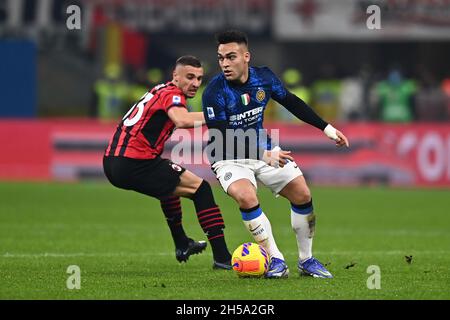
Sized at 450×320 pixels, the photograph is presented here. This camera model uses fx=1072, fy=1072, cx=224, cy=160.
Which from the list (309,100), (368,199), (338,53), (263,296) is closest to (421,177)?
(368,199)

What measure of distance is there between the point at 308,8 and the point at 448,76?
5393 millimetres

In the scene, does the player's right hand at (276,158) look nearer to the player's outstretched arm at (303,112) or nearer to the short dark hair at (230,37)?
the player's outstretched arm at (303,112)

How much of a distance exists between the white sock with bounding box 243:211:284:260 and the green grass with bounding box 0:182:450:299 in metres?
0.36

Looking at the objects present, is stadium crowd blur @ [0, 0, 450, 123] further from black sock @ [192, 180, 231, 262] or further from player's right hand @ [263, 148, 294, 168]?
→ player's right hand @ [263, 148, 294, 168]

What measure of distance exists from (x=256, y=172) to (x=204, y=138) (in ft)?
33.2

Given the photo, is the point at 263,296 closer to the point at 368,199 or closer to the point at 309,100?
the point at 368,199

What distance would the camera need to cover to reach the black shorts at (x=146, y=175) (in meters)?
9.60

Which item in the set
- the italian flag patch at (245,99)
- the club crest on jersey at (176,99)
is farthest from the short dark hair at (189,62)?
the italian flag patch at (245,99)

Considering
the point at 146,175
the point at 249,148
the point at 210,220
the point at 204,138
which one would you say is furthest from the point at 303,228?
the point at 204,138

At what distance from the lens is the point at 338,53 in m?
30.9

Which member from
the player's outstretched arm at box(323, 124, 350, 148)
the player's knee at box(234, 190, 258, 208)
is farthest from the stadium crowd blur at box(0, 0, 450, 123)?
the player's knee at box(234, 190, 258, 208)

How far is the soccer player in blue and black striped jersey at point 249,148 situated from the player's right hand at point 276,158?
0.19m

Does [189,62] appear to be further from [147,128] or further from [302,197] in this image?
[302,197]

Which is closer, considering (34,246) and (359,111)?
(34,246)
